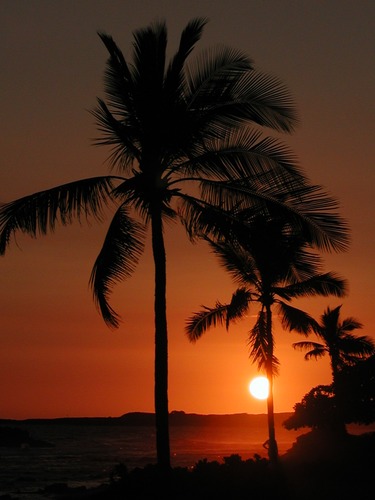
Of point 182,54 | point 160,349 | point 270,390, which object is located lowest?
point 160,349

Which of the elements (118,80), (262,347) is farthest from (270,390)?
(118,80)

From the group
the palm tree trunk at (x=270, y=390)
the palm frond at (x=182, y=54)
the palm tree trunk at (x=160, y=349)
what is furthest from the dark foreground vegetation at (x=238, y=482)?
the palm frond at (x=182, y=54)

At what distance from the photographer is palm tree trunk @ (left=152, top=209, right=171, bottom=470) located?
1736 centimetres

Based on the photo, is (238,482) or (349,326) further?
(349,326)

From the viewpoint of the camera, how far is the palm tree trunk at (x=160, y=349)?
683 inches

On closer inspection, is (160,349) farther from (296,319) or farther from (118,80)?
(296,319)

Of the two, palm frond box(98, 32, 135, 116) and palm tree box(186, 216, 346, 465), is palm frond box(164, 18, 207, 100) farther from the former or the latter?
palm tree box(186, 216, 346, 465)

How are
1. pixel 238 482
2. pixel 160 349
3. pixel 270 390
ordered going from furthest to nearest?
pixel 270 390 < pixel 238 482 < pixel 160 349

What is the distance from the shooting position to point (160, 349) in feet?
58.2

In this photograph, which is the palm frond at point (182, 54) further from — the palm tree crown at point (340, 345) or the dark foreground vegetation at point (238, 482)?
the palm tree crown at point (340, 345)

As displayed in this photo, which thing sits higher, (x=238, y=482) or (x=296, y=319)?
(x=296, y=319)

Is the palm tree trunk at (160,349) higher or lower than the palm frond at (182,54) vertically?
lower

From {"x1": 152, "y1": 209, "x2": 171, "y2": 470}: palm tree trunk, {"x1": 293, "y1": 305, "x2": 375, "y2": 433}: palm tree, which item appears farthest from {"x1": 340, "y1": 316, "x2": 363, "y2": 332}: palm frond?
{"x1": 152, "y1": 209, "x2": 171, "y2": 470}: palm tree trunk

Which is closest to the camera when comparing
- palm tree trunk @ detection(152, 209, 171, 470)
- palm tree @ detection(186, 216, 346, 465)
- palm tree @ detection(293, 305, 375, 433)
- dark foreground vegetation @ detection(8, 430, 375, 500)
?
palm tree trunk @ detection(152, 209, 171, 470)
